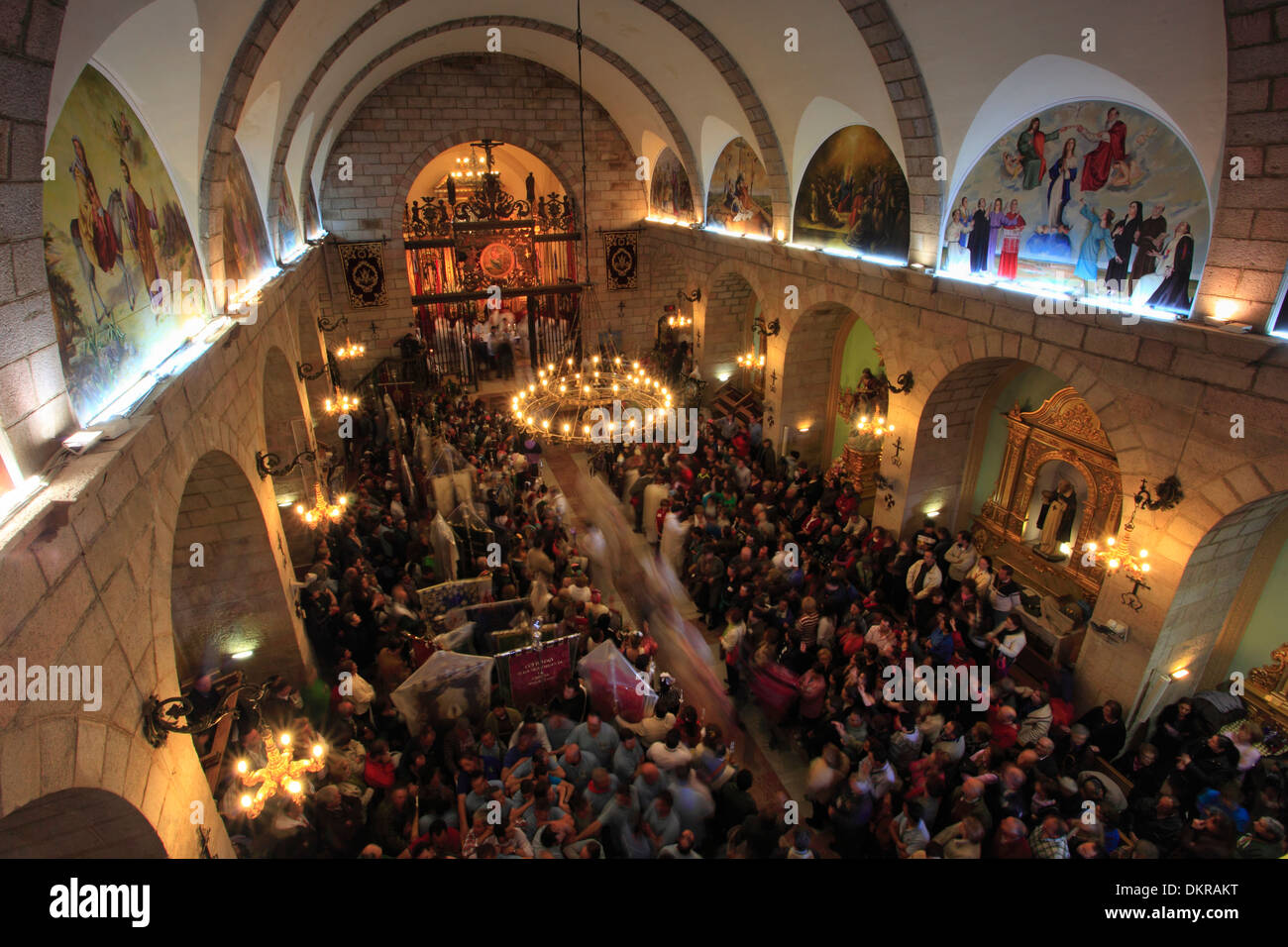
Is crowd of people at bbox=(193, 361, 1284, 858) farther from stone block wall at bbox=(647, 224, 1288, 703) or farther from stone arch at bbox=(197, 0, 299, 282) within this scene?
stone arch at bbox=(197, 0, 299, 282)

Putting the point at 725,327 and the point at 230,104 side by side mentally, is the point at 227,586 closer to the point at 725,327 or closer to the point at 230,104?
the point at 230,104

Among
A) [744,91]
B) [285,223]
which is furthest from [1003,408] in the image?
[285,223]

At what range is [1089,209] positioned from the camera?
7.00 meters

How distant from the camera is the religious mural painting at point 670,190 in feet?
53.1

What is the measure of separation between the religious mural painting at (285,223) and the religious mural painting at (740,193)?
8432mm

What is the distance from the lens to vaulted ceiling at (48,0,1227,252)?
520 centimetres

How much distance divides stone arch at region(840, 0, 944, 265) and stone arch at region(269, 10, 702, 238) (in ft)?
23.3

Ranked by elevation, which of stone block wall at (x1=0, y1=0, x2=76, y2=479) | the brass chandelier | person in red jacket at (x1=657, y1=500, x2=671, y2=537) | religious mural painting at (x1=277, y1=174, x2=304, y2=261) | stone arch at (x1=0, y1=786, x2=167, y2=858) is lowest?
person in red jacket at (x1=657, y1=500, x2=671, y2=537)

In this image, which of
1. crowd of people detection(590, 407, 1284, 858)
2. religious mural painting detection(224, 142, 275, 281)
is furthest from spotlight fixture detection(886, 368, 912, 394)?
religious mural painting detection(224, 142, 275, 281)

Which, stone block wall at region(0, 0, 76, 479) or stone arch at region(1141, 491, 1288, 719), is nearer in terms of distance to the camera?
stone block wall at region(0, 0, 76, 479)

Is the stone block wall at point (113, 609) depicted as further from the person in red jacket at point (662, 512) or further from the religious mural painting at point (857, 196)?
the religious mural painting at point (857, 196)

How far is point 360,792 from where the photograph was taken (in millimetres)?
5594

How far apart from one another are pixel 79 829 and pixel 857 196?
11026mm
